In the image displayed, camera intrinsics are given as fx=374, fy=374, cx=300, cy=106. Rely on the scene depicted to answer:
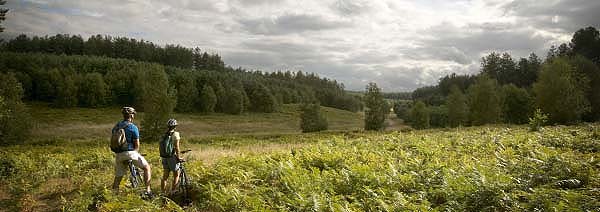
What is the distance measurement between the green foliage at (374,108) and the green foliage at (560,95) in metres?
21.2

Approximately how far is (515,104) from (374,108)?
28.1 m

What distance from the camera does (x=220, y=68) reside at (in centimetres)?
15750

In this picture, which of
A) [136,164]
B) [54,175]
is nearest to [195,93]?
[54,175]

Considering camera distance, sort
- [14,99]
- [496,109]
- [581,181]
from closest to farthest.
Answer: [581,181] → [14,99] → [496,109]

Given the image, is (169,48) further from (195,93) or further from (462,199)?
(462,199)

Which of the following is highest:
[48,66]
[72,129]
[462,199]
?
[48,66]

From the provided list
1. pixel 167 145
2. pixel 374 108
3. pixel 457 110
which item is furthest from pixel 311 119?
pixel 167 145

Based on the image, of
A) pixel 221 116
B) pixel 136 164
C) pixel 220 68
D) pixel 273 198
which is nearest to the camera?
pixel 273 198

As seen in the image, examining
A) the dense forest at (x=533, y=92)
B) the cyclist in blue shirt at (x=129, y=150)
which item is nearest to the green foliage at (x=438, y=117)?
the dense forest at (x=533, y=92)

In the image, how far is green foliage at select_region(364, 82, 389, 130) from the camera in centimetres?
5928

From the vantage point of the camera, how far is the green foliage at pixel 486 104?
5731 cm

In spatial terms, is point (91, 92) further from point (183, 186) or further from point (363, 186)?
point (363, 186)

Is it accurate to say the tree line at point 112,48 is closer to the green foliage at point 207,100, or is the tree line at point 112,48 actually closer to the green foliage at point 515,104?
the green foliage at point 207,100

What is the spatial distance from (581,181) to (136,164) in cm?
1214
